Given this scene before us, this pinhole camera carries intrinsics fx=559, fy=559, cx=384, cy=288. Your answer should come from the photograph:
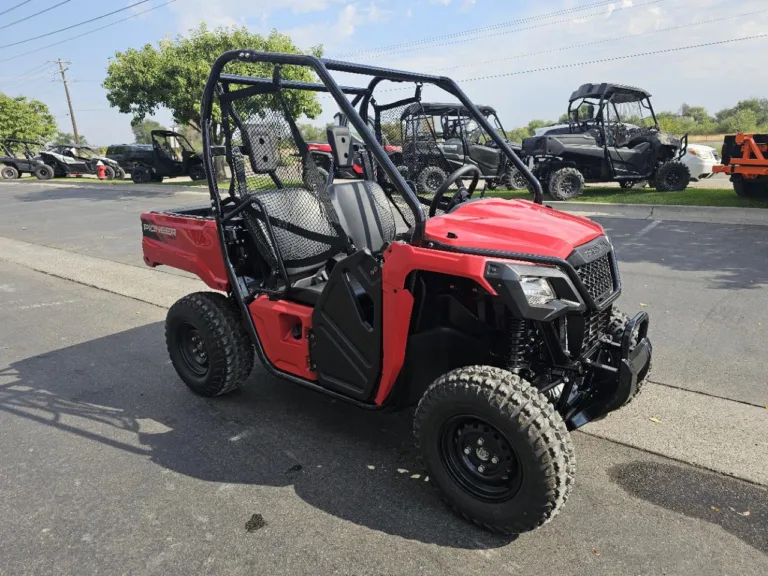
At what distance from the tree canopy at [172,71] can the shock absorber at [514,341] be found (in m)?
19.4

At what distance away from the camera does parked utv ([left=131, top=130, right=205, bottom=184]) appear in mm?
22286

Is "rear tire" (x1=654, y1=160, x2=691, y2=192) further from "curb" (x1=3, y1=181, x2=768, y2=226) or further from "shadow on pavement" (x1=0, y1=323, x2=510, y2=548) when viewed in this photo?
"shadow on pavement" (x1=0, y1=323, x2=510, y2=548)

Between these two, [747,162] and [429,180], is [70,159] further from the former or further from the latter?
[429,180]

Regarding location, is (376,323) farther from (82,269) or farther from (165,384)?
(82,269)

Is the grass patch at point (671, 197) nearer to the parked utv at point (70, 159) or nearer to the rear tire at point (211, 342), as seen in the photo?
the rear tire at point (211, 342)

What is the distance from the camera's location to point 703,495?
106 inches

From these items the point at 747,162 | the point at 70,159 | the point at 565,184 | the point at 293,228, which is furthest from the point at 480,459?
the point at 70,159

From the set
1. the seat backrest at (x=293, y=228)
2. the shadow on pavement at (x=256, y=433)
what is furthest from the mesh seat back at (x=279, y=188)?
the shadow on pavement at (x=256, y=433)

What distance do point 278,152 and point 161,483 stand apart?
1.94 metres

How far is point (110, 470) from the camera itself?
121 inches

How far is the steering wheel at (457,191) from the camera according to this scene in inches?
112

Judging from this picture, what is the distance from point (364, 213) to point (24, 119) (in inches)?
1890

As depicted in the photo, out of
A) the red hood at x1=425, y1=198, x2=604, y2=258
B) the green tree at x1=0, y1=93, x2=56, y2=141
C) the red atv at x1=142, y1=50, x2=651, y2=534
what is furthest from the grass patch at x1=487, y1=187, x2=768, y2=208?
the green tree at x1=0, y1=93, x2=56, y2=141

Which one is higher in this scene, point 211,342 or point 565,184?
point 211,342
